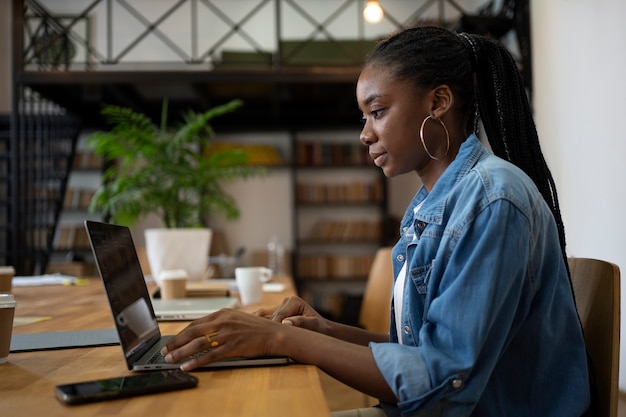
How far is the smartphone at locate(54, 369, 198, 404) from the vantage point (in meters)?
0.79

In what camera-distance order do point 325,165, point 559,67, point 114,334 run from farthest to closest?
point 325,165, point 559,67, point 114,334

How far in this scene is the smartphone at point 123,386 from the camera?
31.3 inches

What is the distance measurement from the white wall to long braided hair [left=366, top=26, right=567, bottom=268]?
1.86 meters

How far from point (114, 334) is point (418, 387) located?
0.70 meters

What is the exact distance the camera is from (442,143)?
1.20 m

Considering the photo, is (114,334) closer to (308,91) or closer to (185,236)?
(185,236)

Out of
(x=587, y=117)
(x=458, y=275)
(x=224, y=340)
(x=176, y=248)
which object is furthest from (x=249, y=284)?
(x=587, y=117)

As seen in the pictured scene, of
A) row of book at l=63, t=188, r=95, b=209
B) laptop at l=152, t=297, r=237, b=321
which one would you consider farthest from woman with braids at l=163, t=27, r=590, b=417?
row of book at l=63, t=188, r=95, b=209

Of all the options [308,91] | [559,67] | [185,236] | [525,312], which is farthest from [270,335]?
[308,91]

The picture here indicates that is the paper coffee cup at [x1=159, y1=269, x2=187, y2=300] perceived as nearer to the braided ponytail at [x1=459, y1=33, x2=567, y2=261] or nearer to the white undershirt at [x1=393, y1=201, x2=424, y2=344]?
the white undershirt at [x1=393, y1=201, x2=424, y2=344]

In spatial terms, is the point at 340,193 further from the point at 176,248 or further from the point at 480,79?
the point at 480,79

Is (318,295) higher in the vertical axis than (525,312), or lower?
lower

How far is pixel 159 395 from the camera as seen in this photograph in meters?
0.83

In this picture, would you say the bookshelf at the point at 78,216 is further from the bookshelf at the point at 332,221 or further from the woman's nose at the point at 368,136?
the woman's nose at the point at 368,136
